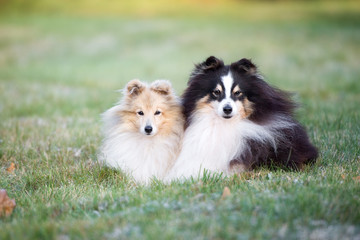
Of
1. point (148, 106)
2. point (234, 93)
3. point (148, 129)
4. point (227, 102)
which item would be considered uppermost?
point (234, 93)

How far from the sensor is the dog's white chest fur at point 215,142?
16.1ft

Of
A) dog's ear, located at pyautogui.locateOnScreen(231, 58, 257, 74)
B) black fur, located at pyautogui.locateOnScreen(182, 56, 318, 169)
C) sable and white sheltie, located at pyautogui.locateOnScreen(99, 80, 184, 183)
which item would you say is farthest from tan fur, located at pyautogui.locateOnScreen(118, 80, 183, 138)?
dog's ear, located at pyautogui.locateOnScreen(231, 58, 257, 74)

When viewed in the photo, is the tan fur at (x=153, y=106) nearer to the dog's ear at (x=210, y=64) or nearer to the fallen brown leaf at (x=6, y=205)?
the dog's ear at (x=210, y=64)

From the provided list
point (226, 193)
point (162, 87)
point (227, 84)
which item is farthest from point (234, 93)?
point (226, 193)

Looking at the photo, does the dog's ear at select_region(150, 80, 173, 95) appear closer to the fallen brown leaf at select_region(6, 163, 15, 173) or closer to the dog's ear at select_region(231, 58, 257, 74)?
the dog's ear at select_region(231, 58, 257, 74)

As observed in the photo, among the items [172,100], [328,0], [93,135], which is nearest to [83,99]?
[93,135]

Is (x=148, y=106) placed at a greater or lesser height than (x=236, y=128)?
greater

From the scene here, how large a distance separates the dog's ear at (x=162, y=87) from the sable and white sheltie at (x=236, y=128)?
449 millimetres

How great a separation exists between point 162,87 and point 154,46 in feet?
57.0

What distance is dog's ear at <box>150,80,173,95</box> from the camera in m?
5.34

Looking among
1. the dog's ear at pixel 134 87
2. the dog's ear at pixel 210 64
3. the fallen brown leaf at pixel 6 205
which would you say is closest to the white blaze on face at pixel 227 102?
the dog's ear at pixel 210 64

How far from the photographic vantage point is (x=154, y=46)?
2230 centimetres

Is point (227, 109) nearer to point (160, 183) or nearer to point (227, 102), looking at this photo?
point (227, 102)

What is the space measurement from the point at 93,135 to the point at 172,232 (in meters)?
4.35
